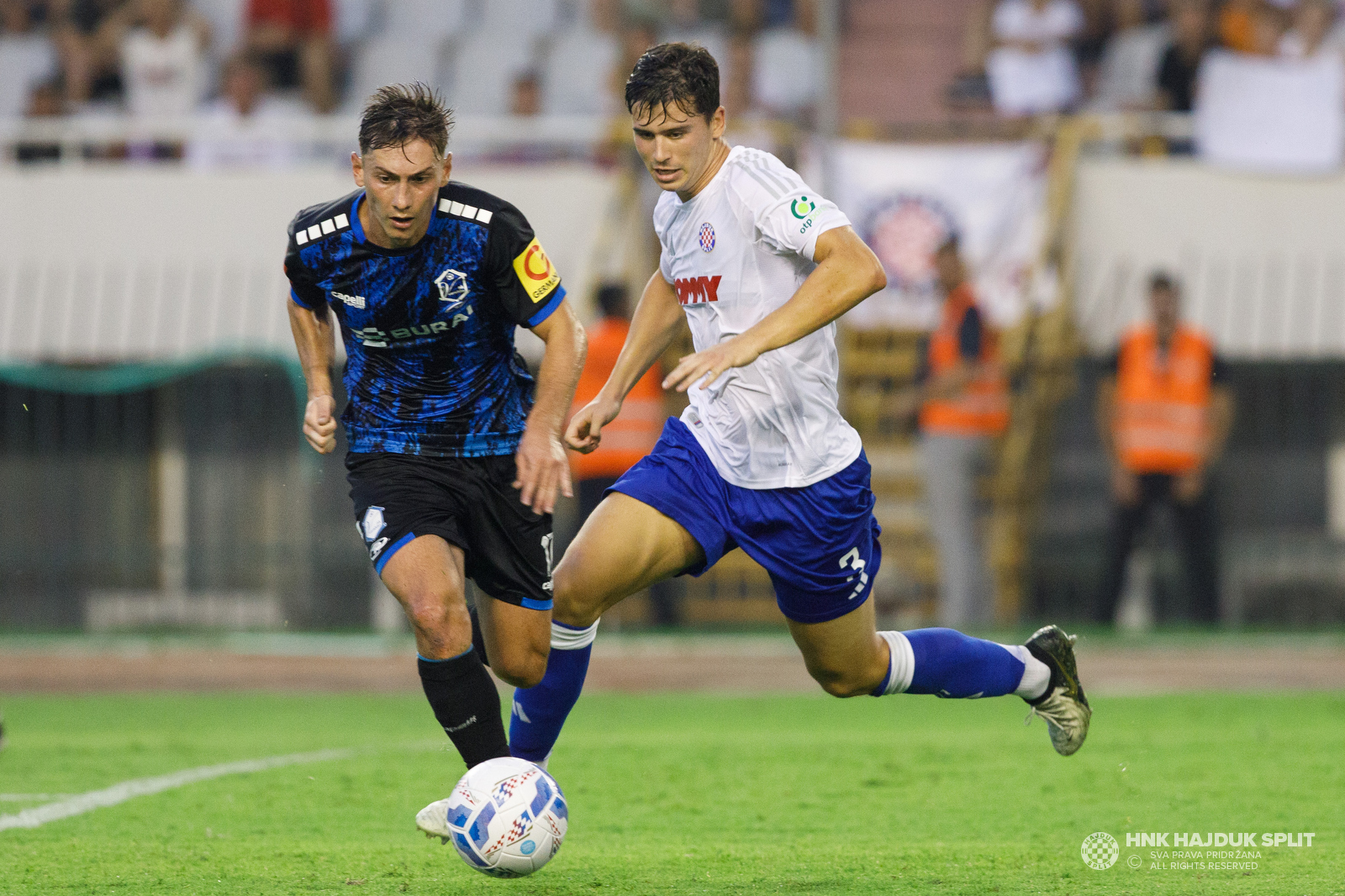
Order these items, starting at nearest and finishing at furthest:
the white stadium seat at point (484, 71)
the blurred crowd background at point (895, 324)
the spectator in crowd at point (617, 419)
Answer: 1. the spectator in crowd at point (617, 419)
2. the blurred crowd background at point (895, 324)
3. the white stadium seat at point (484, 71)

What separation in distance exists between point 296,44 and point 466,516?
1179 cm

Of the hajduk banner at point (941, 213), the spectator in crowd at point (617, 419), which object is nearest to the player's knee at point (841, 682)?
the spectator in crowd at point (617, 419)

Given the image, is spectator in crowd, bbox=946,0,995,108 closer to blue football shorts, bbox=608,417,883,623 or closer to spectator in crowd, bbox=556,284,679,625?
spectator in crowd, bbox=556,284,679,625

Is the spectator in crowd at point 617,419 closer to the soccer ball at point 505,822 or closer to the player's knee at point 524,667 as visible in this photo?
the player's knee at point 524,667

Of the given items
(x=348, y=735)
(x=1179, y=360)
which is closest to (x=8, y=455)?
(x=348, y=735)

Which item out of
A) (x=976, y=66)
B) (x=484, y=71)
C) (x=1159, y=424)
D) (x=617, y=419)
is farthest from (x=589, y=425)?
(x=484, y=71)

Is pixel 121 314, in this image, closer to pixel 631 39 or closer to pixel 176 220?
pixel 176 220

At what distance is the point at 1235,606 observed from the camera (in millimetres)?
13547

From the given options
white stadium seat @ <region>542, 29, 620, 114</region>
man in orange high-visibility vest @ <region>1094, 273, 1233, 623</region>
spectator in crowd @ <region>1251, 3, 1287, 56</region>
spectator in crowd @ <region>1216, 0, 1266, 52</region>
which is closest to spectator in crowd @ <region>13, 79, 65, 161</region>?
white stadium seat @ <region>542, 29, 620, 114</region>

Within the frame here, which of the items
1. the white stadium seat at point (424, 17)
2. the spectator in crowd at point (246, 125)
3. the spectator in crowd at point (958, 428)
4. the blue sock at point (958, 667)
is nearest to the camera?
the blue sock at point (958, 667)

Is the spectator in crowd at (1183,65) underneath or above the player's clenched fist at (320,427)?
above

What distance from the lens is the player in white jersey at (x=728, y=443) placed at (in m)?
5.39

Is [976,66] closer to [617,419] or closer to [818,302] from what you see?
[617,419]

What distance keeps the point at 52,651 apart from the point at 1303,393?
32.4ft
